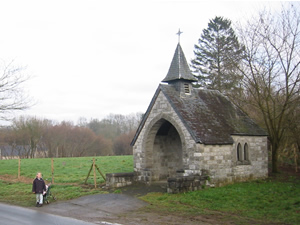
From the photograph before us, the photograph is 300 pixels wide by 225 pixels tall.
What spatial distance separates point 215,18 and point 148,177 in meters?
27.3

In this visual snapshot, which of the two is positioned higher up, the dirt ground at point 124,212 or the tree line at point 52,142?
the tree line at point 52,142

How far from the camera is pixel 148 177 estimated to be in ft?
51.6

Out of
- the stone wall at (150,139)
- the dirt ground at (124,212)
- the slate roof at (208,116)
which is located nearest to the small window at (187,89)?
the slate roof at (208,116)

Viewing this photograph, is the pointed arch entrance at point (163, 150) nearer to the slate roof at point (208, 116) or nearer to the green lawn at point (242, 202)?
the slate roof at point (208, 116)

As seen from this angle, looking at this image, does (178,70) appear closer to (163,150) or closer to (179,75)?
(179,75)

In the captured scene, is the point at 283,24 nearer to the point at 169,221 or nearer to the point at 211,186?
the point at 211,186

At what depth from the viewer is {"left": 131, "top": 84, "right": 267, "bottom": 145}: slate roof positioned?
14641 mm

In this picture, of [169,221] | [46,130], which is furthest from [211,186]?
[46,130]

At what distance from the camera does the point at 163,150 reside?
17484 mm

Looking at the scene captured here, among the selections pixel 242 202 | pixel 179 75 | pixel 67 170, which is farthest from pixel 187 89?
pixel 67 170

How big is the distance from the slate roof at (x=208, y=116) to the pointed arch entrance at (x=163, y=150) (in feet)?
3.06

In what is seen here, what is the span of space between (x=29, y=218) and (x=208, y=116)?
9.75 meters

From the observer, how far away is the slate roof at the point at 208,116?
48.0 feet

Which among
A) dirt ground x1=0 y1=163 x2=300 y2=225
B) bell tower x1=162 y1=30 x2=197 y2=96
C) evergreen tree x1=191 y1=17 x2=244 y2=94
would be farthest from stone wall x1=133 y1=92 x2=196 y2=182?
evergreen tree x1=191 y1=17 x2=244 y2=94
